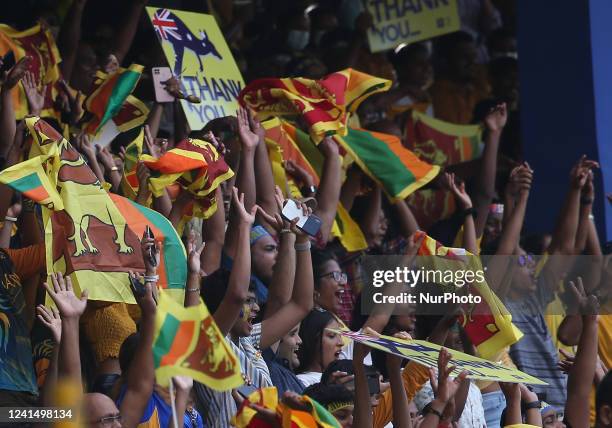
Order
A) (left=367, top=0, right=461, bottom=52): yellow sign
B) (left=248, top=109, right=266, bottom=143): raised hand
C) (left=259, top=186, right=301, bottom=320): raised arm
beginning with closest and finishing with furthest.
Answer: (left=259, top=186, right=301, bottom=320): raised arm, (left=248, top=109, right=266, bottom=143): raised hand, (left=367, top=0, right=461, bottom=52): yellow sign

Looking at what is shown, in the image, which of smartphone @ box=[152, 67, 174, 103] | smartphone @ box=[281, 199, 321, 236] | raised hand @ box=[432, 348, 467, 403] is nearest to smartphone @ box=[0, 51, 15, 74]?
smartphone @ box=[152, 67, 174, 103]

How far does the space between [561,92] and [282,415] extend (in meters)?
5.13

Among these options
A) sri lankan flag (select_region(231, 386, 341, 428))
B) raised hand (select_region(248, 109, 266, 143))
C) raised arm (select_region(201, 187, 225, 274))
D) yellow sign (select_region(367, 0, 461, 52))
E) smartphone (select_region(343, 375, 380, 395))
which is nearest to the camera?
sri lankan flag (select_region(231, 386, 341, 428))

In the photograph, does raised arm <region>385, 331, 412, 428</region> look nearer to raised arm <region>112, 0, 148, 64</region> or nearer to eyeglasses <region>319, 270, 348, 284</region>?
eyeglasses <region>319, 270, 348, 284</region>

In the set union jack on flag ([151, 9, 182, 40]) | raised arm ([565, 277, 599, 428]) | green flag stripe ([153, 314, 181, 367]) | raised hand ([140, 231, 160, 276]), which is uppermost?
union jack on flag ([151, 9, 182, 40])

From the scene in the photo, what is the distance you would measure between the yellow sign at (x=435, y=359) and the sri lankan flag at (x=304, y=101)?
2113 millimetres

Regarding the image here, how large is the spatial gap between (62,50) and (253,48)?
2.38 metres

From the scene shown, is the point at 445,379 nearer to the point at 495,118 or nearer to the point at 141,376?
the point at 141,376

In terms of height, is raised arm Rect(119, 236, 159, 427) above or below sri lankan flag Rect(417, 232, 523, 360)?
above

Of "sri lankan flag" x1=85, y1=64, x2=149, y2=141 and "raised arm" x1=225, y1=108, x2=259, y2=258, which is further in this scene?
"sri lankan flag" x1=85, y1=64, x2=149, y2=141

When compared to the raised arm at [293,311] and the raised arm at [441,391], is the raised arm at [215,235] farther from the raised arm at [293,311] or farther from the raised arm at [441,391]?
the raised arm at [441,391]

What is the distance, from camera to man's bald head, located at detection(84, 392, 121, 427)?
4242 millimetres

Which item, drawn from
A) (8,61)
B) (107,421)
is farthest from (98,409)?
(8,61)

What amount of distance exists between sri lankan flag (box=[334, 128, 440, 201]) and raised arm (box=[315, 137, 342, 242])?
544 millimetres
